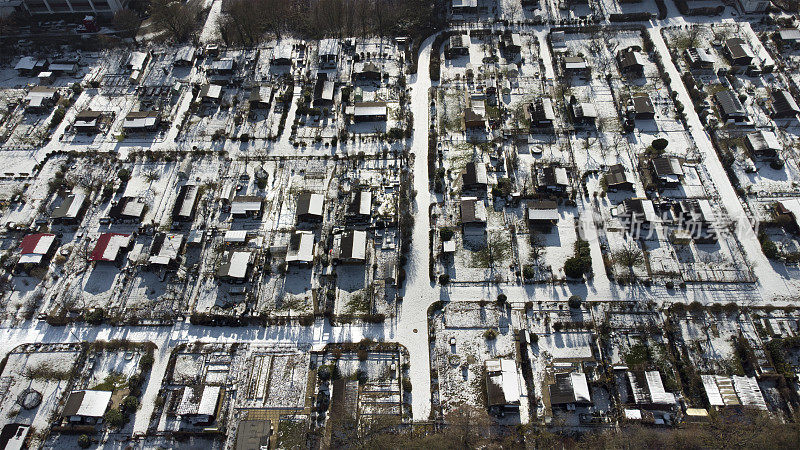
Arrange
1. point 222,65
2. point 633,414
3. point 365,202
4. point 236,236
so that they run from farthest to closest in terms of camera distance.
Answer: point 222,65
point 365,202
point 236,236
point 633,414

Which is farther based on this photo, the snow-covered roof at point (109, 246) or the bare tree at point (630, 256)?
the snow-covered roof at point (109, 246)

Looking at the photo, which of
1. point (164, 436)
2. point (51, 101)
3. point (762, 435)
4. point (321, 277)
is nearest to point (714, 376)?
point (762, 435)

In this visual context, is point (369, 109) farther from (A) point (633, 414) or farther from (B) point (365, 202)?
(A) point (633, 414)

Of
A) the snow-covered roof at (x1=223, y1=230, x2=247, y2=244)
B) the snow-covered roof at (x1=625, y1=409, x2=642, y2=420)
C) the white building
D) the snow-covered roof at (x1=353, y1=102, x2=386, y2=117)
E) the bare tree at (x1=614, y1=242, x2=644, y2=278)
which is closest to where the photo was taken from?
the snow-covered roof at (x1=625, y1=409, x2=642, y2=420)

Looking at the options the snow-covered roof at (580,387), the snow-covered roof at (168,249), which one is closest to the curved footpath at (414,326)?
the snow-covered roof at (168,249)

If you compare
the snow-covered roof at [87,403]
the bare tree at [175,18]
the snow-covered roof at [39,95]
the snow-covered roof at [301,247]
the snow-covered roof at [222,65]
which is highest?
the bare tree at [175,18]

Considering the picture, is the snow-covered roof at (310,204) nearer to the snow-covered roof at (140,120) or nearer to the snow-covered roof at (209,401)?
the snow-covered roof at (209,401)

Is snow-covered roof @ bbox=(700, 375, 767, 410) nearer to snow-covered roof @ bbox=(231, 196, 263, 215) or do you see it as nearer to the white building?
snow-covered roof @ bbox=(231, 196, 263, 215)

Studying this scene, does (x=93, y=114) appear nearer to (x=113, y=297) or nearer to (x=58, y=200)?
(x=58, y=200)

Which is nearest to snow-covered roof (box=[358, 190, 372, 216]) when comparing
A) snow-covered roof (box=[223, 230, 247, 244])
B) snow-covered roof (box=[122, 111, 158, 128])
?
snow-covered roof (box=[223, 230, 247, 244])

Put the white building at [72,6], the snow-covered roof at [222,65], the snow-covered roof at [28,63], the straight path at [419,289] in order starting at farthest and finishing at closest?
the white building at [72,6]
the snow-covered roof at [28,63]
the snow-covered roof at [222,65]
the straight path at [419,289]

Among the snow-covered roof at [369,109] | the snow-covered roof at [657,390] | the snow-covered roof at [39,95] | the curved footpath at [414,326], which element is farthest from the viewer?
the snow-covered roof at [39,95]

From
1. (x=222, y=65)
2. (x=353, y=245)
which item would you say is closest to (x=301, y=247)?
(x=353, y=245)
